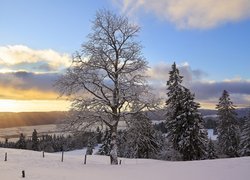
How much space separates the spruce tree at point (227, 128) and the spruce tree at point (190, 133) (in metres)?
14.4

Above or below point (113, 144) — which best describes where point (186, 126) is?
above

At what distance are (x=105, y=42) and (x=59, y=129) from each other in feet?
30.5

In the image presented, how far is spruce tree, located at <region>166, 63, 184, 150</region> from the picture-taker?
4694cm

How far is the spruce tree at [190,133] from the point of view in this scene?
45.3m

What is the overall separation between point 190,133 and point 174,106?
453cm

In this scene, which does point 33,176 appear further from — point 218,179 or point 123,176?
point 218,179

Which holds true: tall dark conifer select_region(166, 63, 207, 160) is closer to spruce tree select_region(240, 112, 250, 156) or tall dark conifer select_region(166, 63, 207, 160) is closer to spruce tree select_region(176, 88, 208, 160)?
spruce tree select_region(176, 88, 208, 160)

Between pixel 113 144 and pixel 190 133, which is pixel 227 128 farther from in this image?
pixel 113 144

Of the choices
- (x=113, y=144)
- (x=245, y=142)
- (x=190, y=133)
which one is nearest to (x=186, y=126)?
(x=190, y=133)

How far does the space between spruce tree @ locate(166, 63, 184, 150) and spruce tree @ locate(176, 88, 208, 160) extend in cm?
75

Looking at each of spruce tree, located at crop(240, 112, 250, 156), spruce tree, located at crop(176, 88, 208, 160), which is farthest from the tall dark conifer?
spruce tree, located at crop(240, 112, 250, 156)

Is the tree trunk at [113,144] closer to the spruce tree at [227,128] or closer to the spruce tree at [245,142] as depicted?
the spruce tree at [245,142]

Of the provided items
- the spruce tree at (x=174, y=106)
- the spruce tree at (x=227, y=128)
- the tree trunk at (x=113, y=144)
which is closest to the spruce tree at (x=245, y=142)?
the spruce tree at (x=227, y=128)

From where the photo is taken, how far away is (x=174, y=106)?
4756cm
